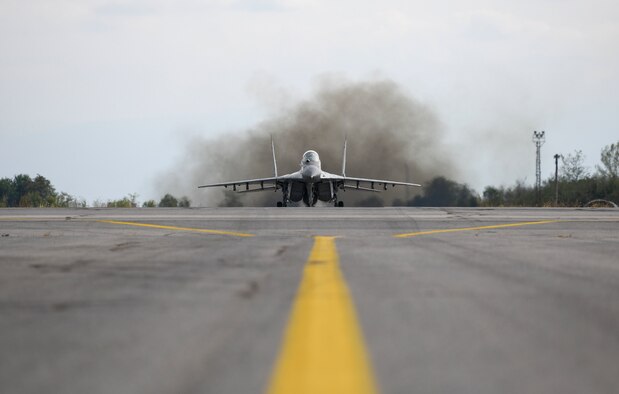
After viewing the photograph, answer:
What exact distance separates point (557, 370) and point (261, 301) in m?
2.59

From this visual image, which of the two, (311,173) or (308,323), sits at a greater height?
(311,173)

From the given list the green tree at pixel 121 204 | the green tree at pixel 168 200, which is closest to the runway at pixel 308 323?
the green tree at pixel 121 204

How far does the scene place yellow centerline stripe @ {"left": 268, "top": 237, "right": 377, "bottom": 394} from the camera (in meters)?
3.09

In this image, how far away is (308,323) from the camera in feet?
15.2

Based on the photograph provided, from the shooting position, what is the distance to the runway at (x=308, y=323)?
3.28 metres

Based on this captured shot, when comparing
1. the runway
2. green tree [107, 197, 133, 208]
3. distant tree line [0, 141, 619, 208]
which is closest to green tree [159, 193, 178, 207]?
distant tree line [0, 141, 619, 208]

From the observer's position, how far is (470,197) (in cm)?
10175

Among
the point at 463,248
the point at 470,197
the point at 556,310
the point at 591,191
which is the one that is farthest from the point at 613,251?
the point at 470,197

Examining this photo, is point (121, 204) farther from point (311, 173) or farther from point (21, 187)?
point (21, 187)

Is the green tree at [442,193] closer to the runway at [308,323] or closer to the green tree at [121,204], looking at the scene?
the green tree at [121,204]

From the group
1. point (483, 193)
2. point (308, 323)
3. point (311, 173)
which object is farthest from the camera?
point (483, 193)

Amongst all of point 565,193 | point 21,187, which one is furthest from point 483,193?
point 21,187

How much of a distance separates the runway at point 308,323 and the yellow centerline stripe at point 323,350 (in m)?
0.01

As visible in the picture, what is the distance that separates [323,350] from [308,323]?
82 centimetres
